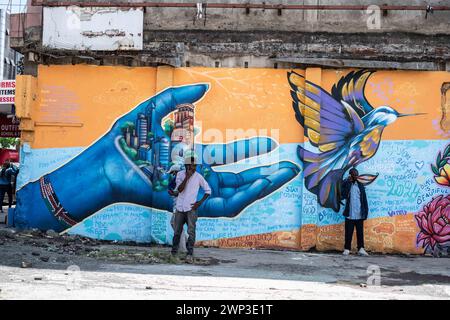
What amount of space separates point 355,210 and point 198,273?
4.10 meters

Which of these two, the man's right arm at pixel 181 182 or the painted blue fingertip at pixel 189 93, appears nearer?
the man's right arm at pixel 181 182

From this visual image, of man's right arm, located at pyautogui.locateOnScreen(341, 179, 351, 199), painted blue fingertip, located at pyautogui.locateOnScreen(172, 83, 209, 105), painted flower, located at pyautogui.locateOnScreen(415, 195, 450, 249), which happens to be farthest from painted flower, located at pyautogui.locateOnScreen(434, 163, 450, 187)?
painted blue fingertip, located at pyautogui.locateOnScreen(172, 83, 209, 105)

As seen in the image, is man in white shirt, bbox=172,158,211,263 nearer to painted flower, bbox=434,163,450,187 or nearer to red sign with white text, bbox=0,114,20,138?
painted flower, bbox=434,163,450,187

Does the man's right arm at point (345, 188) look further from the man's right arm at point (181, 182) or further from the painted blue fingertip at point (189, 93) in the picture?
the man's right arm at point (181, 182)

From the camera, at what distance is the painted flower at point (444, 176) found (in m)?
11.8

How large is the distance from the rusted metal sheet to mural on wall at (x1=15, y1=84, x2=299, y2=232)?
141cm

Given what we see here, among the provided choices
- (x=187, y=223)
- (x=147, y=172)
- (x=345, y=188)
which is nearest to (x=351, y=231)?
(x=345, y=188)

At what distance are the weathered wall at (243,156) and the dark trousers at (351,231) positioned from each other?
33cm

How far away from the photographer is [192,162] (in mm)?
9734

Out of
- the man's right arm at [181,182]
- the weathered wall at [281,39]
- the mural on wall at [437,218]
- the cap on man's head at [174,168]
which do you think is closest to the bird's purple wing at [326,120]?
the weathered wall at [281,39]

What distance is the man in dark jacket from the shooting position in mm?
11336

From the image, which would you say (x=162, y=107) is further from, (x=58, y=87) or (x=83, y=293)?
(x=83, y=293)
